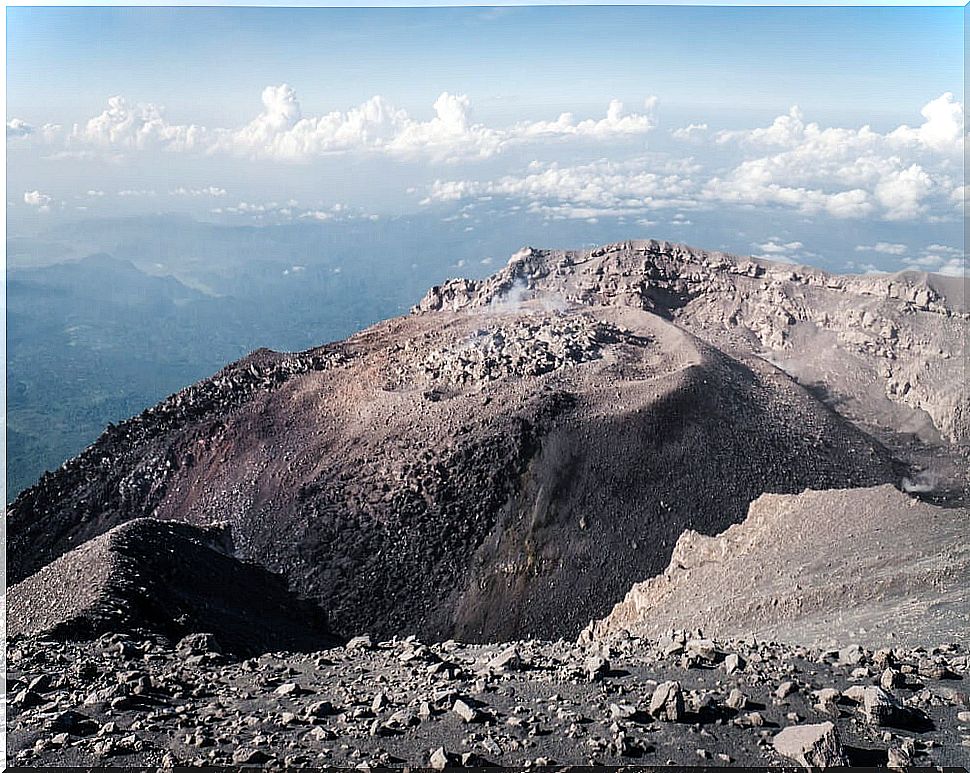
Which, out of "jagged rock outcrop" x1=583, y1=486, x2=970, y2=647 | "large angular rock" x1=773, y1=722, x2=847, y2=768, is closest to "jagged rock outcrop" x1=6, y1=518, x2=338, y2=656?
"jagged rock outcrop" x1=583, y1=486, x2=970, y2=647

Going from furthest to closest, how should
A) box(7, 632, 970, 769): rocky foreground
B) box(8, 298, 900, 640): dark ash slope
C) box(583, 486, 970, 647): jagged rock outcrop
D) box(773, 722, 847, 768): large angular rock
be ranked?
box(8, 298, 900, 640): dark ash slope
box(583, 486, 970, 647): jagged rock outcrop
box(7, 632, 970, 769): rocky foreground
box(773, 722, 847, 768): large angular rock

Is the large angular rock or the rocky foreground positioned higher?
the large angular rock

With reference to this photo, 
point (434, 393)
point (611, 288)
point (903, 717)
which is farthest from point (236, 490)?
point (611, 288)

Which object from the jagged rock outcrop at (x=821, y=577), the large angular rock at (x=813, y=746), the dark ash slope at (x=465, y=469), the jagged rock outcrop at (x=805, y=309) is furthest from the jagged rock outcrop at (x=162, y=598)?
the jagged rock outcrop at (x=805, y=309)

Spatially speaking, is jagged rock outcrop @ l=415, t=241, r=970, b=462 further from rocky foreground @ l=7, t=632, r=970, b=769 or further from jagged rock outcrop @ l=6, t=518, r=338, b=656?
rocky foreground @ l=7, t=632, r=970, b=769

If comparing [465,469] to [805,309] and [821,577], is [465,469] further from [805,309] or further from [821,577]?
[805,309]

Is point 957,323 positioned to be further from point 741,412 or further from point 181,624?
point 181,624

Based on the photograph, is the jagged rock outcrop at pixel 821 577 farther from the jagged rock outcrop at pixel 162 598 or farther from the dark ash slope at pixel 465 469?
the jagged rock outcrop at pixel 162 598
